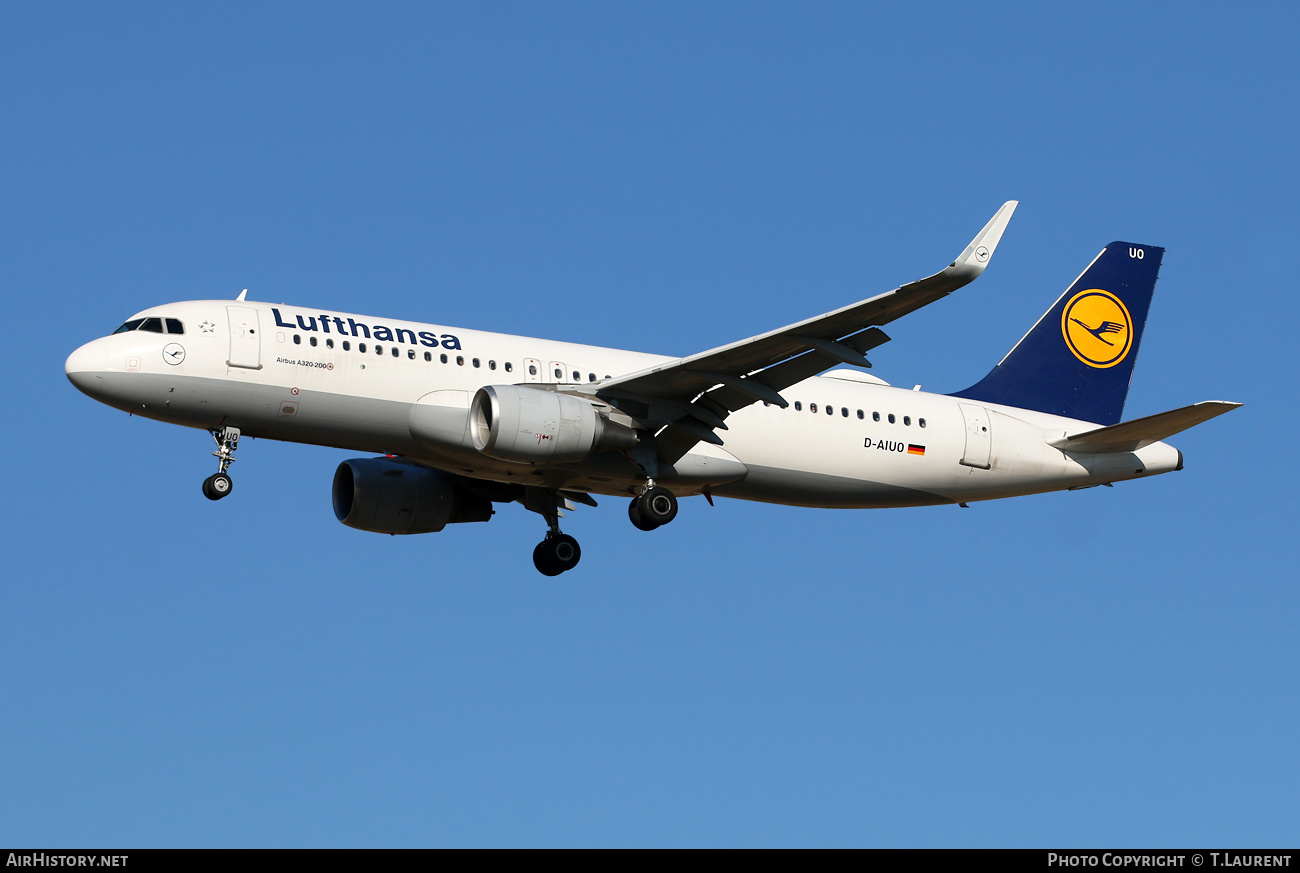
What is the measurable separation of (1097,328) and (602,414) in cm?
1474

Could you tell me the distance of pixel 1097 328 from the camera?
37469mm

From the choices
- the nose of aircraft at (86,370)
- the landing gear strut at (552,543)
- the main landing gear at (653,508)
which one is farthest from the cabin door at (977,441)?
the nose of aircraft at (86,370)

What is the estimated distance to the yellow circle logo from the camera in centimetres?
3709

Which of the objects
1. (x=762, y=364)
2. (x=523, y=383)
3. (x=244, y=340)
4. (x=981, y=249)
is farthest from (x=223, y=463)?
(x=981, y=249)

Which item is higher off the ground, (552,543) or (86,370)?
(86,370)

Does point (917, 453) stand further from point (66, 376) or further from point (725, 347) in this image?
point (66, 376)

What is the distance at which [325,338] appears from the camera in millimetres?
29062

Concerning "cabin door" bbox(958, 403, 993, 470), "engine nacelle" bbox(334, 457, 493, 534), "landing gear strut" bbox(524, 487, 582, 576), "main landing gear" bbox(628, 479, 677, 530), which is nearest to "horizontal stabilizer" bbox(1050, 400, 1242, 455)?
"cabin door" bbox(958, 403, 993, 470)

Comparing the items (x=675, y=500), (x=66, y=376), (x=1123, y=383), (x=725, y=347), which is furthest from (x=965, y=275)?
(x=66, y=376)

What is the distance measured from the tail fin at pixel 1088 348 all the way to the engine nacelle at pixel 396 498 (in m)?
12.4

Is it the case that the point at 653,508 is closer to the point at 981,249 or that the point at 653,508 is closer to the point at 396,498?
the point at 396,498

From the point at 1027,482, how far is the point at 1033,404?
239cm

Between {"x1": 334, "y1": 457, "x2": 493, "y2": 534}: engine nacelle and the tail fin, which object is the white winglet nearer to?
the tail fin

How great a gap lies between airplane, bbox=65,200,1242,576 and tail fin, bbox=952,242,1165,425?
90 millimetres
